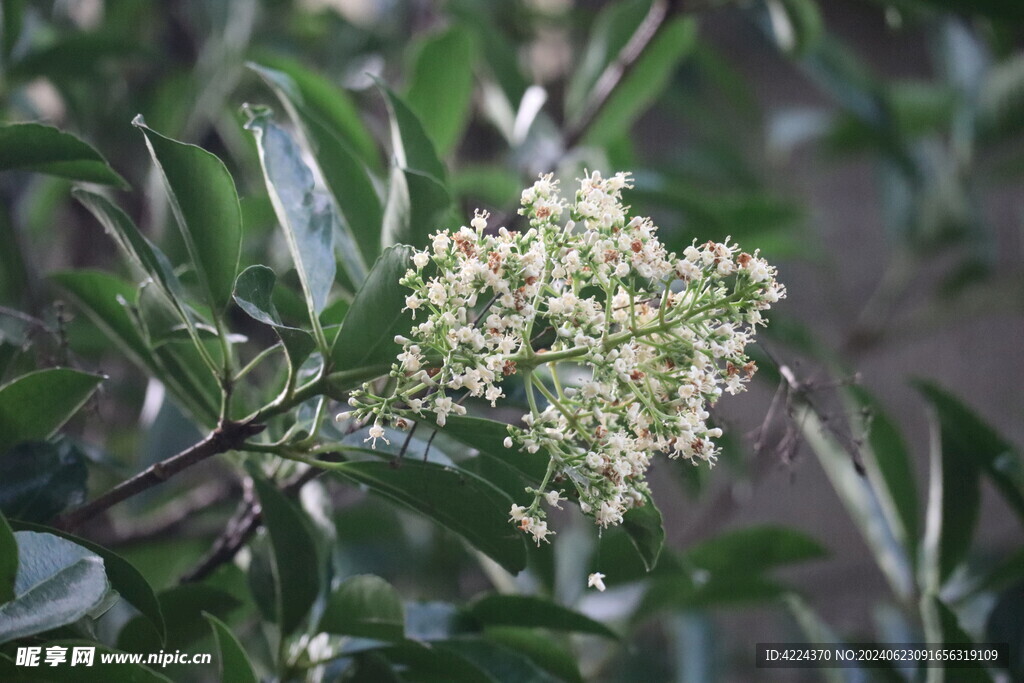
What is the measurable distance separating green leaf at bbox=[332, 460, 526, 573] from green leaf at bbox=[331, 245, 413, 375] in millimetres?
96

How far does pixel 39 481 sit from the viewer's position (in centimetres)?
75

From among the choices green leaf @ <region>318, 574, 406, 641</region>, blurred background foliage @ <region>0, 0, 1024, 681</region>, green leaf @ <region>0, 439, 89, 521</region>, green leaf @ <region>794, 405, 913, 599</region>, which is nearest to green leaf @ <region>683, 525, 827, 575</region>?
blurred background foliage @ <region>0, 0, 1024, 681</region>

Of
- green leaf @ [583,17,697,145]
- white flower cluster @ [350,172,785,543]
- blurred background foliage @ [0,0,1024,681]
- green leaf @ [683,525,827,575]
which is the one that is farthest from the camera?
green leaf @ [583,17,697,145]

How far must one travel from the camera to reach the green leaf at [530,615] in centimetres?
87

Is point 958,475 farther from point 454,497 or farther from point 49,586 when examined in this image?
point 49,586

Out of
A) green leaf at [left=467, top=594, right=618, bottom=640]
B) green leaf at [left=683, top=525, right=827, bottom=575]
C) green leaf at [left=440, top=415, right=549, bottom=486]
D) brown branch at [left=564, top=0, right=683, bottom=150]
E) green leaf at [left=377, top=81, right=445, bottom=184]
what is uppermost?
brown branch at [left=564, top=0, right=683, bottom=150]

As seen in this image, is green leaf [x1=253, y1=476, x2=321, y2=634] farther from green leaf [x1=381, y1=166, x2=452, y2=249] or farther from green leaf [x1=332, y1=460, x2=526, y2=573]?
green leaf [x1=381, y1=166, x2=452, y2=249]

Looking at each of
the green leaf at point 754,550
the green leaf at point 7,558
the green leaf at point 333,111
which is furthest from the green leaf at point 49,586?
the green leaf at point 754,550

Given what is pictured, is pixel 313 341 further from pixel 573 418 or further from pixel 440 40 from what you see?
pixel 440 40

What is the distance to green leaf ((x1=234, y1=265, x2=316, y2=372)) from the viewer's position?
1.97 feet

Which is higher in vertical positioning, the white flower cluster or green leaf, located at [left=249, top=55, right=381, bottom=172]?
green leaf, located at [left=249, top=55, right=381, bottom=172]

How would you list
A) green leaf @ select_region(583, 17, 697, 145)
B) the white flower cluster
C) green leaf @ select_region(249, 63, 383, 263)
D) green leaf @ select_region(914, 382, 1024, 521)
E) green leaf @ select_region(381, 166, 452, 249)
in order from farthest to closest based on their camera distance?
green leaf @ select_region(583, 17, 697, 145), green leaf @ select_region(914, 382, 1024, 521), green leaf @ select_region(249, 63, 383, 263), green leaf @ select_region(381, 166, 452, 249), the white flower cluster

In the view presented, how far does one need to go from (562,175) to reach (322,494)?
1.93 ft

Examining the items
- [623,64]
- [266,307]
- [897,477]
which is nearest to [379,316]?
[266,307]
